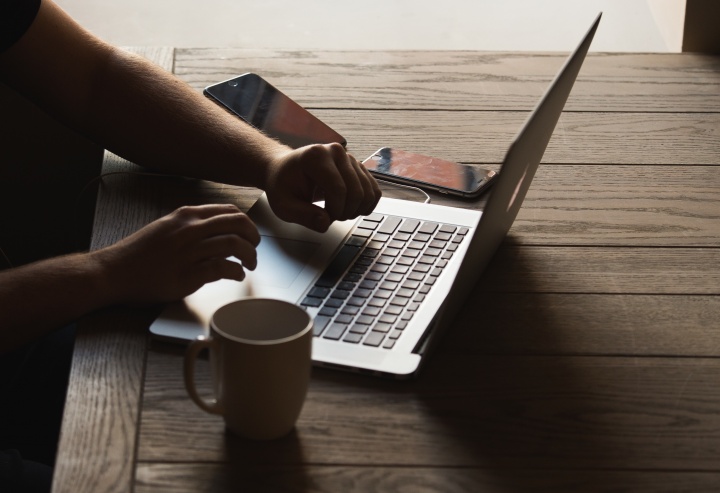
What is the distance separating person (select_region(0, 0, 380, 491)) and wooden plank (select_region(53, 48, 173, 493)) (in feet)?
0.11

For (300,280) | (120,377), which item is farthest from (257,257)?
(120,377)

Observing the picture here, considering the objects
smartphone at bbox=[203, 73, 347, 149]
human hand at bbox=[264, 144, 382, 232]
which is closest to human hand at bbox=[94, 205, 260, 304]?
human hand at bbox=[264, 144, 382, 232]

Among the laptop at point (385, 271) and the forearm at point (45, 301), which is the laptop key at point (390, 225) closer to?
the laptop at point (385, 271)

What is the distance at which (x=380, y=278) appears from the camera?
899mm

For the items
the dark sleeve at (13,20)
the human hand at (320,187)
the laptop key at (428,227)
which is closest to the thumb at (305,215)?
the human hand at (320,187)

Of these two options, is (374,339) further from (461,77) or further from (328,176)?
(461,77)

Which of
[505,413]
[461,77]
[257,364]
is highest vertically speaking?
[257,364]

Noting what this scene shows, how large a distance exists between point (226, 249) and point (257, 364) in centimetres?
24

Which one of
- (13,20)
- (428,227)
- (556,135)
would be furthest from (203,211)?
(556,135)

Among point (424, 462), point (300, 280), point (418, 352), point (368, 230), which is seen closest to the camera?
point (424, 462)

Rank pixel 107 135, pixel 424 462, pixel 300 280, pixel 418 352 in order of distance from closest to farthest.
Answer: pixel 424 462 → pixel 418 352 → pixel 300 280 → pixel 107 135

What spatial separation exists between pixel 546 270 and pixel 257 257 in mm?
298

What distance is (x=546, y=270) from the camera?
0.96 meters

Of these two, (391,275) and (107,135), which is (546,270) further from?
(107,135)
